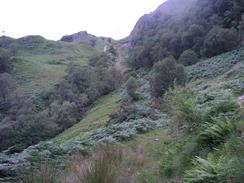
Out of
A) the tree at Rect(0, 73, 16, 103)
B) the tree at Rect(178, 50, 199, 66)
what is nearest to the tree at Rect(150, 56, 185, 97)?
the tree at Rect(178, 50, 199, 66)

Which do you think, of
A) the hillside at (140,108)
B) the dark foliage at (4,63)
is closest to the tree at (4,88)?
the hillside at (140,108)

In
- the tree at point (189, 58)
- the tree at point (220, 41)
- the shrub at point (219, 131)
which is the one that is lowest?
the tree at point (189, 58)

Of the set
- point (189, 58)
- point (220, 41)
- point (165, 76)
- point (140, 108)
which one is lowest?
point (189, 58)

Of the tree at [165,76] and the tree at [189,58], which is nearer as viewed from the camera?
the tree at [165,76]

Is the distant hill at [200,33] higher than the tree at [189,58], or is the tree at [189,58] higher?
the distant hill at [200,33]

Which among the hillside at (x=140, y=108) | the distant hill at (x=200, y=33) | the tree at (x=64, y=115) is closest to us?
the hillside at (x=140, y=108)

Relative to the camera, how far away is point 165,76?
112ft

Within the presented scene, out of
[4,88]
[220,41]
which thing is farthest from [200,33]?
[4,88]

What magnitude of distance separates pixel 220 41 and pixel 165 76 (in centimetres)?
1826

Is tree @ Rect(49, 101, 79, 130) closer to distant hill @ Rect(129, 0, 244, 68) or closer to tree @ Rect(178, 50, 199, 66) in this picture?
tree @ Rect(178, 50, 199, 66)

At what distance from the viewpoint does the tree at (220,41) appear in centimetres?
4769

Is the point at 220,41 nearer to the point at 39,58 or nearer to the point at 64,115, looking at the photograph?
the point at 64,115

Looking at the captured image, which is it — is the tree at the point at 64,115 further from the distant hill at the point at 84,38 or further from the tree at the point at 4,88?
the distant hill at the point at 84,38

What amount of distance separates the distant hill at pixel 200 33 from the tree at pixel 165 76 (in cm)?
1691
